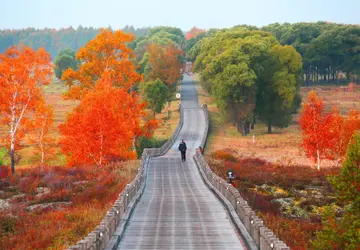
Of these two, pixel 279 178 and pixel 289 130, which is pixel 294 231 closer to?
pixel 279 178

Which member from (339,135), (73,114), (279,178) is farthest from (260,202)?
(339,135)

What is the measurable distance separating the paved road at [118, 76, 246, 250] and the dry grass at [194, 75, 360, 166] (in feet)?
75.0

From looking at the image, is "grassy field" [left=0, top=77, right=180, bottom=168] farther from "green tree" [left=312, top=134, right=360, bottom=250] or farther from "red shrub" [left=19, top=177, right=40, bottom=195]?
"green tree" [left=312, top=134, right=360, bottom=250]

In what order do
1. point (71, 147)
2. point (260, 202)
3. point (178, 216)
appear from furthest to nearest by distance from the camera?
1. point (71, 147)
2. point (260, 202)
3. point (178, 216)

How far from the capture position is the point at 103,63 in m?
69.2

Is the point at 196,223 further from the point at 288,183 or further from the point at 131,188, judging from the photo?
the point at 288,183

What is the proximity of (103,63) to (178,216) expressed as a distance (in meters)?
45.5

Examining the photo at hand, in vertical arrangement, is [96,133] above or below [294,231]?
above

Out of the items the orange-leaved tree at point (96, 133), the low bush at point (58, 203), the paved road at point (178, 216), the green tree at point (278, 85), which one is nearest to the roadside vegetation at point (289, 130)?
the green tree at point (278, 85)

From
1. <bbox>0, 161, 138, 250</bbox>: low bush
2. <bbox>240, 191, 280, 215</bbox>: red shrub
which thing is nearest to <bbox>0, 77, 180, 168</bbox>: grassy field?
<bbox>0, 161, 138, 250</bbox>: low bush

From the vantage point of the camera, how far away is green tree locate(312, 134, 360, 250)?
2400 cm

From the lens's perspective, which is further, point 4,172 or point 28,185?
point 4,172

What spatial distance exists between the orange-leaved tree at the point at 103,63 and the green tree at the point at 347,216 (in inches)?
1771

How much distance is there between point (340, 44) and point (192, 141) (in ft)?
211
